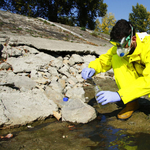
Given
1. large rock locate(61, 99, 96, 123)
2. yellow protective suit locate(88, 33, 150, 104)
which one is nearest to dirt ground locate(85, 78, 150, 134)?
large rock locate(61, 99, 96, 123)

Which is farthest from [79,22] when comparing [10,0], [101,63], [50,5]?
[101,63]

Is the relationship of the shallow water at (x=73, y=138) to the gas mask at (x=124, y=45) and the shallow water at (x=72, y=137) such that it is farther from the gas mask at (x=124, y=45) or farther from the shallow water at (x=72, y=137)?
the gas mask at (x=124, y=45)

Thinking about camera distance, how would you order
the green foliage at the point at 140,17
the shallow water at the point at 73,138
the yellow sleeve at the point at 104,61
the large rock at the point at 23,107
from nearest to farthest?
the shallow water at the point at 73,138
the large rock at the point at 23,107
the yellow sleeve at the point at 104,61
the green foliage at the point at 140,17

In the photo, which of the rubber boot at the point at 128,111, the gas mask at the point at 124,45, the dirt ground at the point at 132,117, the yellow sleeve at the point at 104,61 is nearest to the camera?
the gas mask at the point at 124,45

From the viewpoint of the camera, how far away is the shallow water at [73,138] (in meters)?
1.63

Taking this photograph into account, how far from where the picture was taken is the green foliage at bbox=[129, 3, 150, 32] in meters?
31.2

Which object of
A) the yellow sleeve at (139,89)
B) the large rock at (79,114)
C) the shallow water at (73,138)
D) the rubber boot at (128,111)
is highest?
the yellow sleeve at (139,89)

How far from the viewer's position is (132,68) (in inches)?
87.3

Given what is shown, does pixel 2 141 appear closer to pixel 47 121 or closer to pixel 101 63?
pixel 47 121

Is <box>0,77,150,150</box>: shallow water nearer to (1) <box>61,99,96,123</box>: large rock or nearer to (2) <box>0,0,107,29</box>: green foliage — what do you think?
(1) <box>61,99,96,123</box>: large rock

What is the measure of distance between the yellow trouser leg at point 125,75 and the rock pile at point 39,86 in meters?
0.50

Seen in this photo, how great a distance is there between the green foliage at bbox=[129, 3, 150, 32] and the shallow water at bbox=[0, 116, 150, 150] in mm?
33067

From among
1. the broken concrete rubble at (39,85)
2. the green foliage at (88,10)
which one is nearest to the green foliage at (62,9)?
the green foliage at (88,10)

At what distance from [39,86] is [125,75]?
1.82 metres
